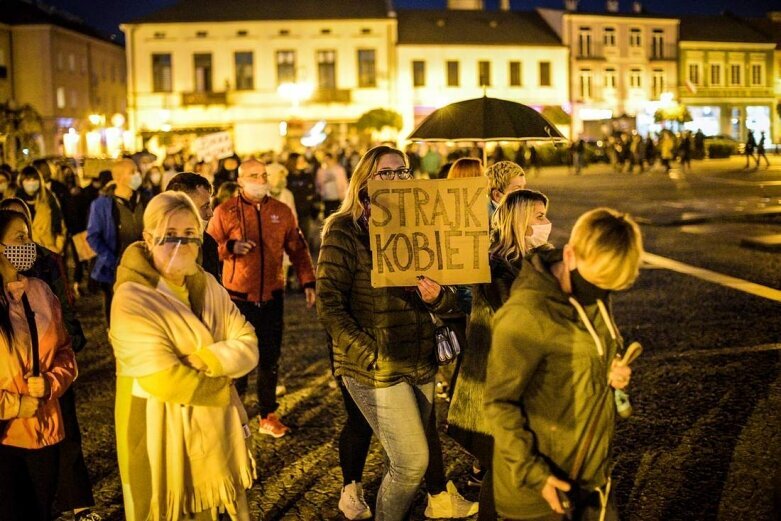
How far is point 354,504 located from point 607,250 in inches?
97.2

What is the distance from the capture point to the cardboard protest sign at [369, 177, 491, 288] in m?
3.96

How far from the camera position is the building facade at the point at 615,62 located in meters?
62.8

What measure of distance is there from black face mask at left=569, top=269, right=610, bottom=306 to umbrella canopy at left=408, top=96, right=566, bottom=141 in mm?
4073

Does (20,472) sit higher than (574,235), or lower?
lower

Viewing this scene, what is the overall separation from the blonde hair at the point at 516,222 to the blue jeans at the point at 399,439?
83 centimetres

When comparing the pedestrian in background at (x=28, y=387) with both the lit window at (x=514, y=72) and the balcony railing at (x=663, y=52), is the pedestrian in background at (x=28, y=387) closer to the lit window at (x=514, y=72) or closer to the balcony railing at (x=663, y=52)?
the lit window at (x=514, y=72)

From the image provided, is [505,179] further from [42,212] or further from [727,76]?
[727,76]

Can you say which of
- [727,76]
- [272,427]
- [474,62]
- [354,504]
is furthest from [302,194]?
[727,76]

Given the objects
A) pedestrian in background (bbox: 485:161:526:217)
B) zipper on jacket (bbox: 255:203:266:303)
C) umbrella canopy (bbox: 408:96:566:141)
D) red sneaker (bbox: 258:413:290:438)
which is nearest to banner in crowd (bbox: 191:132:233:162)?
umbrella canopy (bbox: 408:96:566:141)

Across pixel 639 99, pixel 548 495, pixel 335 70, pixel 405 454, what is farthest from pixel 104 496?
pixel 639 99

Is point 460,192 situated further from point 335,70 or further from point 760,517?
point 335,70

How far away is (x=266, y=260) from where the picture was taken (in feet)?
20.6

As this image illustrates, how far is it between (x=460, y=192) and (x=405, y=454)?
116cm

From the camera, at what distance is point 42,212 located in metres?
10.2
